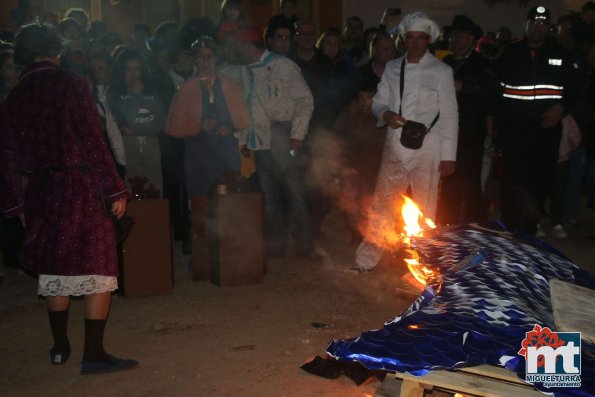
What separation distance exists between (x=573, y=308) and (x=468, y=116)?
15.1ft

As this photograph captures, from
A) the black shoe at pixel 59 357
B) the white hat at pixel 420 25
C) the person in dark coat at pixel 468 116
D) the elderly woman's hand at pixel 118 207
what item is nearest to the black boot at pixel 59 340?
the black shoe at pixel 59 357

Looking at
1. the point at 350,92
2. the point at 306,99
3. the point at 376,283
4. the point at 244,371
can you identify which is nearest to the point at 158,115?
the point at 306,99

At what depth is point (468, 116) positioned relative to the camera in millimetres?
7867

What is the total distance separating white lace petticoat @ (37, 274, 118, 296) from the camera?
4496 millimetres

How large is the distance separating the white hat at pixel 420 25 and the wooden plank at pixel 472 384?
373 centimetres

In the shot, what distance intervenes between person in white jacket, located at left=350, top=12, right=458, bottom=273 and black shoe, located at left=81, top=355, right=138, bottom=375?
9.07 feet

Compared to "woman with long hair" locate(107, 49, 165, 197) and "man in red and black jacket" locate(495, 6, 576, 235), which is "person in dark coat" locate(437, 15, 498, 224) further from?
"woman with long hair" locate(107, 49, 165, 197)

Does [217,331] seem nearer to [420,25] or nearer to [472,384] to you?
[472,384]

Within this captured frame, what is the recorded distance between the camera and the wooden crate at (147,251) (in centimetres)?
612

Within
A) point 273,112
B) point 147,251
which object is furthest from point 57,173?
point 273,112

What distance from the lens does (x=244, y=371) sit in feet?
15.3

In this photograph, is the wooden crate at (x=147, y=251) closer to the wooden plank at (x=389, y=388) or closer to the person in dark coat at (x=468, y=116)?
the wooden plank at (x=389, y=388)

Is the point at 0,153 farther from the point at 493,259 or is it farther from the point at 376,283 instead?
the point at 376,283

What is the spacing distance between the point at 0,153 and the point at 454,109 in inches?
150
